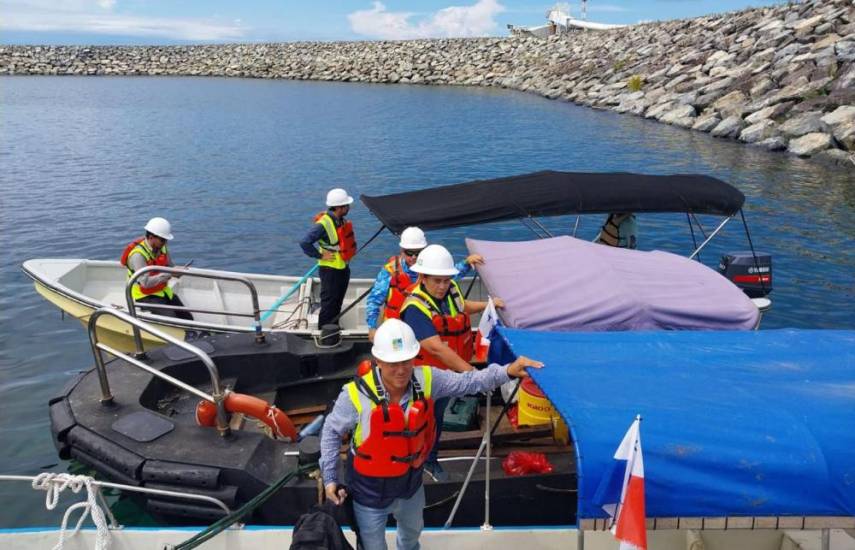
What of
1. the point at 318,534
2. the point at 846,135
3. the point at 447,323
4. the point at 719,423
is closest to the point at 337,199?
the point at 447,323

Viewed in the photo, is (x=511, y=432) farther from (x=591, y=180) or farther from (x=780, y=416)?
(x=591, y=180)

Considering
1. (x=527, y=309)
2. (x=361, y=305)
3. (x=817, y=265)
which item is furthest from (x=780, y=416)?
(x=817, y=265)

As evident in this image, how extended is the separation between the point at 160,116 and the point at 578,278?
148 ft

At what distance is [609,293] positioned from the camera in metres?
6.04

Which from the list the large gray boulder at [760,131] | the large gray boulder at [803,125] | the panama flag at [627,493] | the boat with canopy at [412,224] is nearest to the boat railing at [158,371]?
the boat with canopy at [412,224]

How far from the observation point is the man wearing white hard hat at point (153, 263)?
8617 millimetres

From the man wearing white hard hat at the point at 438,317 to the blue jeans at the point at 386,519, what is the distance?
1.21 meters

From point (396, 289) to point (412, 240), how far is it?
0.55 metres

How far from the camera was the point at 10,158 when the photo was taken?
96.0ft

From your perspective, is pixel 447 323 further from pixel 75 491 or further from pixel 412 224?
pixel 75 491

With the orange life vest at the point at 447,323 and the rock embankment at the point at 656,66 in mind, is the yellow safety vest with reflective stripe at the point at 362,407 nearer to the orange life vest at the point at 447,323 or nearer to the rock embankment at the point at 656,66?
the orange life vest at the point at 447,323

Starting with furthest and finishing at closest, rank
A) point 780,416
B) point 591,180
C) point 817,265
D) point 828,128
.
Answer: point 828,128
point 817,265
point 591,180
point 780,416

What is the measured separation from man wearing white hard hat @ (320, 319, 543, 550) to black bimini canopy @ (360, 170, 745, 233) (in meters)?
3.61

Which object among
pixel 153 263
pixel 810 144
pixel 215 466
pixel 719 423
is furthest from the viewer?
pixel 810 144
